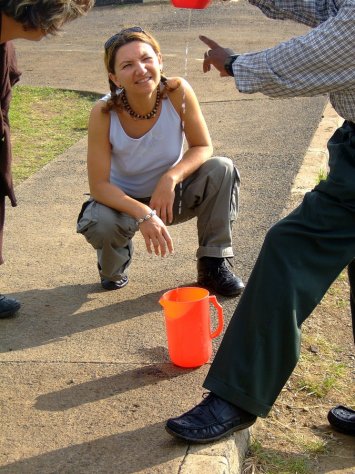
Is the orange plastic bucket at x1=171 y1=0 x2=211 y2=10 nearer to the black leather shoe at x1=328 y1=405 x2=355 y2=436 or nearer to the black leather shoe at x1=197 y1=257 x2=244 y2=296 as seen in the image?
the black leather shoe at x1=197 y1=257 x2=244 y2=296

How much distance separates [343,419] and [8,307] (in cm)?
175

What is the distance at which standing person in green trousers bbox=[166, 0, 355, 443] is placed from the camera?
10.5 ft

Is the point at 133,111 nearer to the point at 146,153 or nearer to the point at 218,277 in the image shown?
the point at 146,153

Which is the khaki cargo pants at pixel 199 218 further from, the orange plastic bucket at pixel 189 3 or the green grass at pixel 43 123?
the green grass at pixel 43 123

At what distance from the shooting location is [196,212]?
4719mm

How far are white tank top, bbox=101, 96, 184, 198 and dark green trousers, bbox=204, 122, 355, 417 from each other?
1450 mm

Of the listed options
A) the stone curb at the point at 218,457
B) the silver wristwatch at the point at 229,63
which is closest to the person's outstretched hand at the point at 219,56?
the silver wristwatch at the point at 229,63

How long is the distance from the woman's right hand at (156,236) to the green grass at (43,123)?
2.70 m

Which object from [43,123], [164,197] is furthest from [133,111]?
[43,123]

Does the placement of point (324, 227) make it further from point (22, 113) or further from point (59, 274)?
point (22, 113)

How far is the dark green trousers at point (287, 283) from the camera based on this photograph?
3.22 m

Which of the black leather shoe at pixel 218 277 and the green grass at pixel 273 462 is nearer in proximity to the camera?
the green grass at pixel 273 462

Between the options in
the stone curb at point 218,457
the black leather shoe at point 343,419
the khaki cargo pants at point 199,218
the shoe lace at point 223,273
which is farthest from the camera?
the shoe lace at point 223,273

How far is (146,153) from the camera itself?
4570 millimetres
